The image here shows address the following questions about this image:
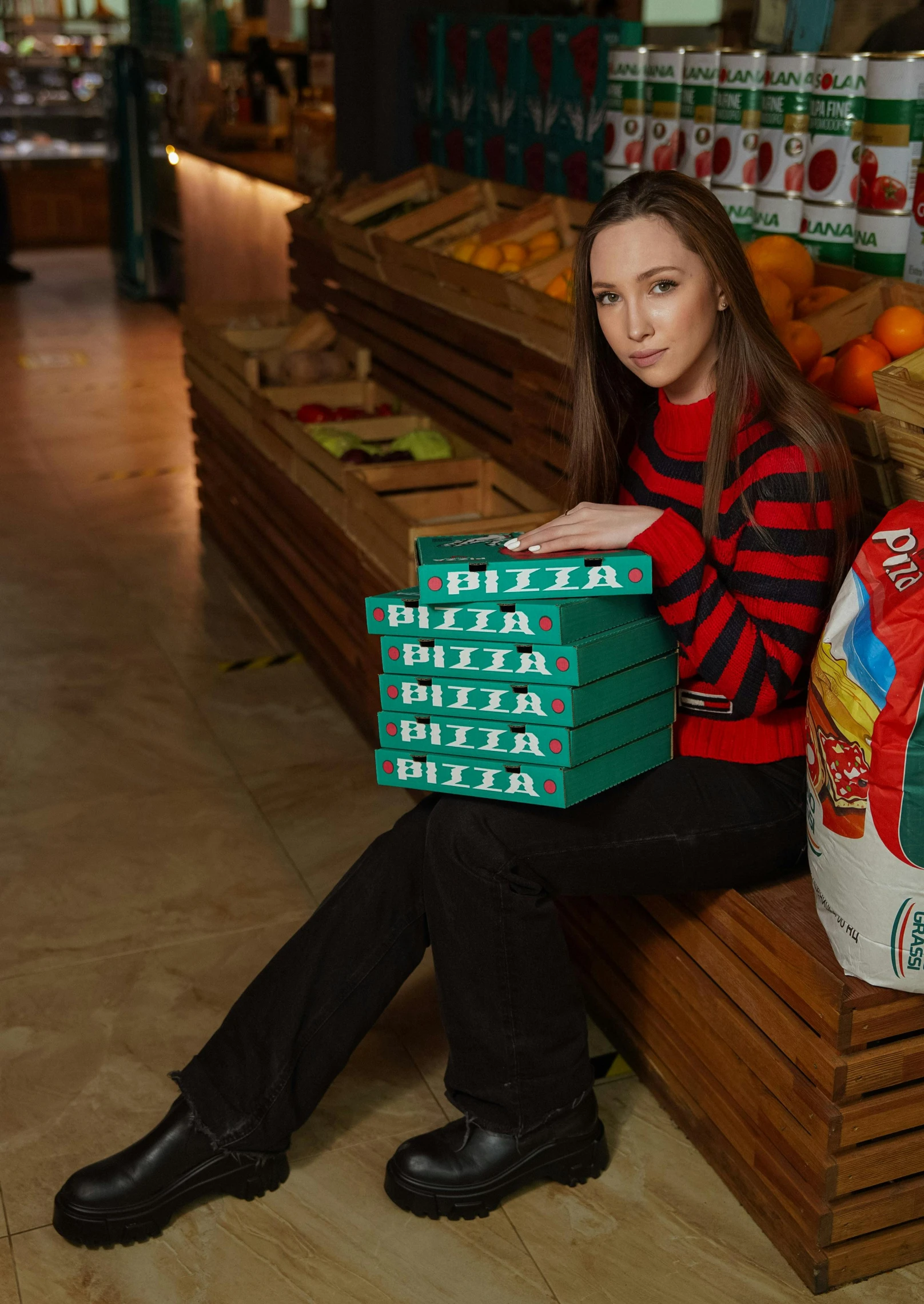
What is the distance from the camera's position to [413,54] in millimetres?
4637

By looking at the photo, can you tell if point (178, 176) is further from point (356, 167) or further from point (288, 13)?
point (356, 167)

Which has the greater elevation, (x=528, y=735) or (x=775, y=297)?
(x=775, y=297)

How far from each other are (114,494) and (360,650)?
245 centimetres

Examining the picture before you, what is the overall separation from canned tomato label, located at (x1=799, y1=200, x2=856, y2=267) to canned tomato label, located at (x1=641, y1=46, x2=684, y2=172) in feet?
1.34

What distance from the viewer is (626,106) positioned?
3025 millimetres

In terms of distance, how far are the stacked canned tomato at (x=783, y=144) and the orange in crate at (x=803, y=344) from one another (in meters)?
0.45

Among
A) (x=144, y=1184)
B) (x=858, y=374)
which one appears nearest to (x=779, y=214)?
(x=858, y=374)

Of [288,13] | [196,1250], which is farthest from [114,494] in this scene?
[288,13]

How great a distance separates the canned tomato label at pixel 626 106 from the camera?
300 cm

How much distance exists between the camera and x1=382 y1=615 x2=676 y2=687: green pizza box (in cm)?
182

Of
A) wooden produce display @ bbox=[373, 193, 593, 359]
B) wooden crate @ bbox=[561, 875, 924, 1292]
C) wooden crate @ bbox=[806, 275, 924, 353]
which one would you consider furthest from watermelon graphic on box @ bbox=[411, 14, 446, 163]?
wooden crate @ bbox=[561, 875, 924, 1292]

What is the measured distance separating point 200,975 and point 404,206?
2583 mm

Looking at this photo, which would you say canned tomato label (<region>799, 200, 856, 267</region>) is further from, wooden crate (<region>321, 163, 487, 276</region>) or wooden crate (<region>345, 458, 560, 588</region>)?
wooden crate (<region>321, 163, 487, 276</region>)

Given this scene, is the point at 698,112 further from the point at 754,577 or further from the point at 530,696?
the point at 530,696
